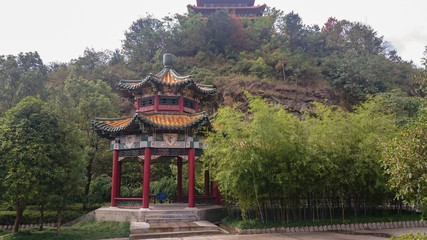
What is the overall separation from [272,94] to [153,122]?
20.1 meters

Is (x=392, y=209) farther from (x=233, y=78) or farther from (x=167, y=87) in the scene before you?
(x=233, y=78)

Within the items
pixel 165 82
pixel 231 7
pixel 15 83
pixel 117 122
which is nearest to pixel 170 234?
pixel 117 122

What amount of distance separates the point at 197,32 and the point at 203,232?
1225 inches

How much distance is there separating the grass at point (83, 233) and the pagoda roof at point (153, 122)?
3462 millimetres

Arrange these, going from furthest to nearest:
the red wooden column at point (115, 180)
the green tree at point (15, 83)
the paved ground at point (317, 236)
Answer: the green tree at point (15, 83), the red wooden column at point (115, 180), the paved ground at point (317, 236)

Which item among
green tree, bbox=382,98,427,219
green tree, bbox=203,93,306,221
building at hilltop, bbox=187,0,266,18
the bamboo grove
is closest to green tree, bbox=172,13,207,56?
building at hilltop, bbox=187,0,266,18

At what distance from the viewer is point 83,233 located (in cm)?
995

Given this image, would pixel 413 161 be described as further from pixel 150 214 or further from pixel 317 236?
pixel 150 214

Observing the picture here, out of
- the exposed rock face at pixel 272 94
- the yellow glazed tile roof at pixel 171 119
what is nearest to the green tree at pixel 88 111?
the yellow glazed tile roof at pixel 171 119

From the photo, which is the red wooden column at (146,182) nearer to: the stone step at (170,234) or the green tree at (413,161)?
the stone step at (170,234)

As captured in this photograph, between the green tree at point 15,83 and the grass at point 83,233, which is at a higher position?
the green tree at point 15,83

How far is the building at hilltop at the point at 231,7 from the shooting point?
49.4 m

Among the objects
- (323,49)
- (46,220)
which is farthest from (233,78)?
(46,220)

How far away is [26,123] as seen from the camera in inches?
385
